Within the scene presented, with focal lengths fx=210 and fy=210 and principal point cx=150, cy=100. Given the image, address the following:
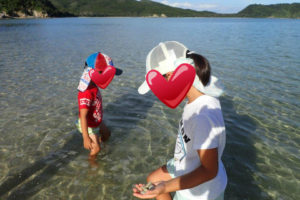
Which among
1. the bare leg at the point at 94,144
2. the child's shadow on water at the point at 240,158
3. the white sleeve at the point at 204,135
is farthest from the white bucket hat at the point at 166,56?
the child's shadow on water at the point at 240,158

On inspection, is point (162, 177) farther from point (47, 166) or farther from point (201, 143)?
point (47, 166)

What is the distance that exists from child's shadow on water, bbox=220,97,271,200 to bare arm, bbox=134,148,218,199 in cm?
249

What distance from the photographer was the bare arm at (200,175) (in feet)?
5.94

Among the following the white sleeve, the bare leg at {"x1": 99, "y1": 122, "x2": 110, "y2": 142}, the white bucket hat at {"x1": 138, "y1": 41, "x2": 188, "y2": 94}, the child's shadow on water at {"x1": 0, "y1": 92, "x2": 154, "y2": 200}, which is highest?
the white bucket hat at {"x1": 138, "y1": 41, "x2": 188, "y2": 94}

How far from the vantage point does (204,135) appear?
1.79 metres

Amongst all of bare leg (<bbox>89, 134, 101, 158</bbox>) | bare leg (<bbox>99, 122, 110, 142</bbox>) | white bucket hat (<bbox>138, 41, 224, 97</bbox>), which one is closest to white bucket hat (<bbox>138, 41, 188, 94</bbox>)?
white bucket hat (<bbox>138, 41, 224, 97</bbox>)

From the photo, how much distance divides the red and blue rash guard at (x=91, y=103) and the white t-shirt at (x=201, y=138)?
2.15 m
